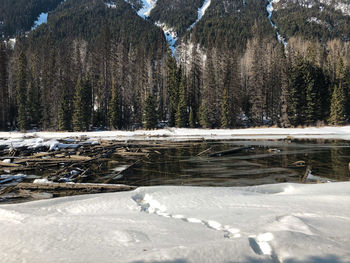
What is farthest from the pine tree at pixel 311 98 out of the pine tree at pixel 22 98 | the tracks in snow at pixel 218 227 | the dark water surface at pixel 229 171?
the pine tree at pixel 22 98

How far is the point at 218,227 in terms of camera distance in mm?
→ 4688

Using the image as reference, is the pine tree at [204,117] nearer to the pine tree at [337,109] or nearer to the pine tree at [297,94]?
the pine tree at [297,94]

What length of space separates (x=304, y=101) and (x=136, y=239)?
51.8m

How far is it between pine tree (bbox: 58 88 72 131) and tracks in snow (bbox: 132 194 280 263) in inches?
1699

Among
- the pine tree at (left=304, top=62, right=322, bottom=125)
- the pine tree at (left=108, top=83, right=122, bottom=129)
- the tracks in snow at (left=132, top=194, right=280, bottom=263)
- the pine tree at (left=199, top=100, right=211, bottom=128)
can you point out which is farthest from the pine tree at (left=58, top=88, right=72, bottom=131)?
the pine tree at (left=304, top=62, right=322, bottom=125)

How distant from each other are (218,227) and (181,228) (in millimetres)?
717

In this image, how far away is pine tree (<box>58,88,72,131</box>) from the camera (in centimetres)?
4572

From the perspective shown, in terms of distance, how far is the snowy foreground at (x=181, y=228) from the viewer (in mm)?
3318

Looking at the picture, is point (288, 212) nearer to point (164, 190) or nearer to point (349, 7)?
point (164, 190)

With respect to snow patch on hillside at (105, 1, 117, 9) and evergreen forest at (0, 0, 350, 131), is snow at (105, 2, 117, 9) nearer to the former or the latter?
snow patch on hillside at (105, 1, 117, 9)

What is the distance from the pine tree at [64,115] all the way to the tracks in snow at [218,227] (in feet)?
142

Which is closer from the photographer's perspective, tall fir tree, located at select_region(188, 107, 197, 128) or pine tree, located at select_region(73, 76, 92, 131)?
pine tree, located at select_region(73, 76, 92, 131)

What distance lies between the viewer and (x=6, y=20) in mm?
142500

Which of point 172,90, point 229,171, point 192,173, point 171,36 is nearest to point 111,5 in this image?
point 171,36
